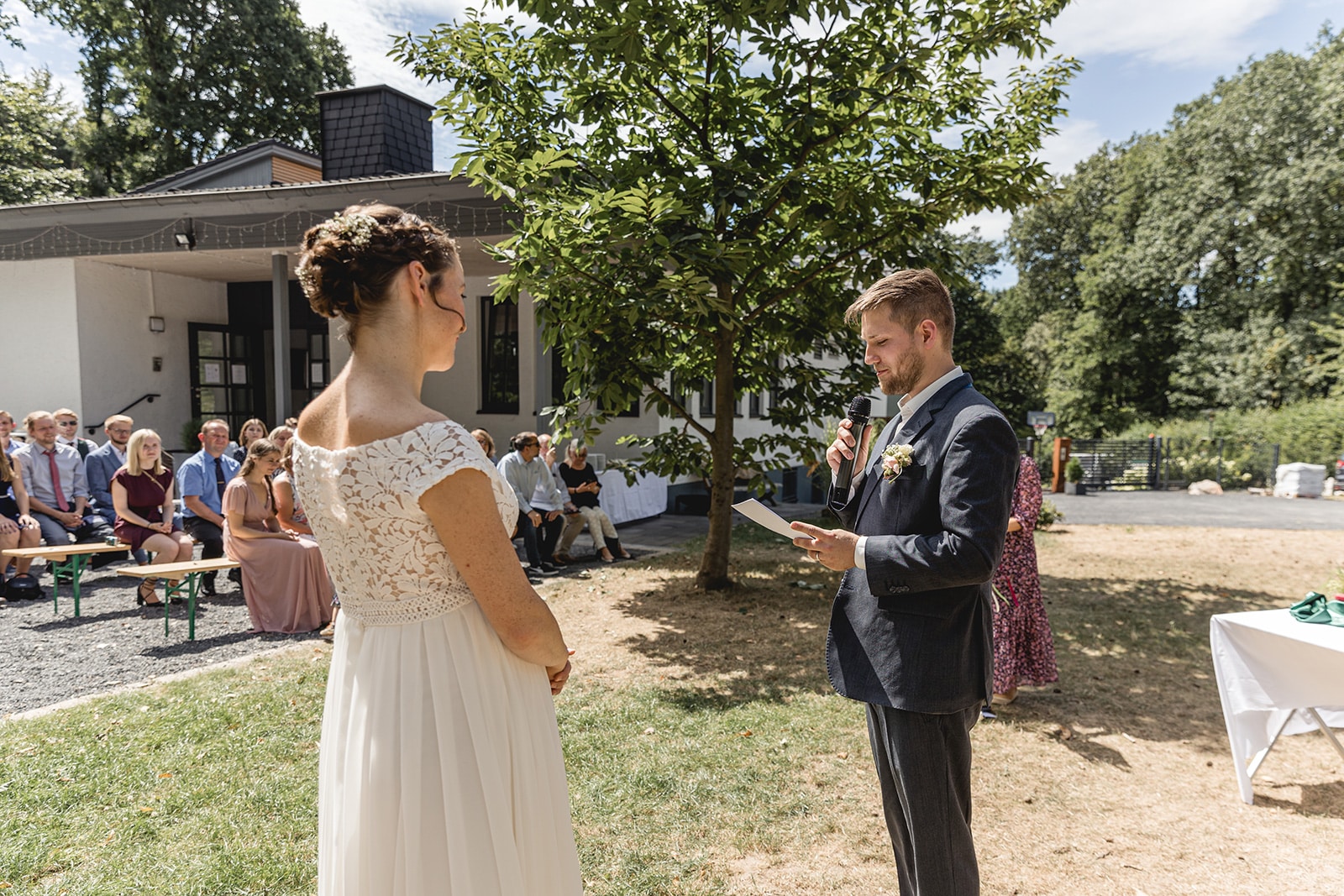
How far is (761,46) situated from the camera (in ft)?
23.6

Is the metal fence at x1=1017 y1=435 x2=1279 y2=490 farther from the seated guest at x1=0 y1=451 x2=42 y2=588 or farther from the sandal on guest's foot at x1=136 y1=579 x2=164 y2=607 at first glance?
the seated guest at x1=0 y1=451 x2=42 y2=588

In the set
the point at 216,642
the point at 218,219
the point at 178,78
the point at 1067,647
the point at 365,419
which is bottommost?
the point at 1067,647

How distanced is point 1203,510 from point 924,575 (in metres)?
21.9

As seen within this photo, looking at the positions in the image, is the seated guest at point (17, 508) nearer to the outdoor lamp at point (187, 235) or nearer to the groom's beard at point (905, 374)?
the outdoor lamp at point (187, 235)

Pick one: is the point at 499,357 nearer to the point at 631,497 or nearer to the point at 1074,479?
the point at 631,497

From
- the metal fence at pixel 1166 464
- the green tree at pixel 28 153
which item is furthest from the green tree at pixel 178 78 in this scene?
the metal fence at pixel 1166 464

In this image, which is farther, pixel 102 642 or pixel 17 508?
pixel 17 508

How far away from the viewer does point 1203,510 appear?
20.1 metres

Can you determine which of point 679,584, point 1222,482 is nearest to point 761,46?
point 679,584

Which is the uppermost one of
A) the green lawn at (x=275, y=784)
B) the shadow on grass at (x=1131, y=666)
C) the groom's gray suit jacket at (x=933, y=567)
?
the groom's gray suit jacket at (x=933, y=567)

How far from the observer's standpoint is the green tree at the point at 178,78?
31109 mm

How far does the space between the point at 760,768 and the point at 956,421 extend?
9.49ft

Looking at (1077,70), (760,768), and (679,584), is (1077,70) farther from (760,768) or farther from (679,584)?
(760,768)

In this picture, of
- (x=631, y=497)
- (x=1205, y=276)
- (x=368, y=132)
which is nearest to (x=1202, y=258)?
(x=1205, y=276)
